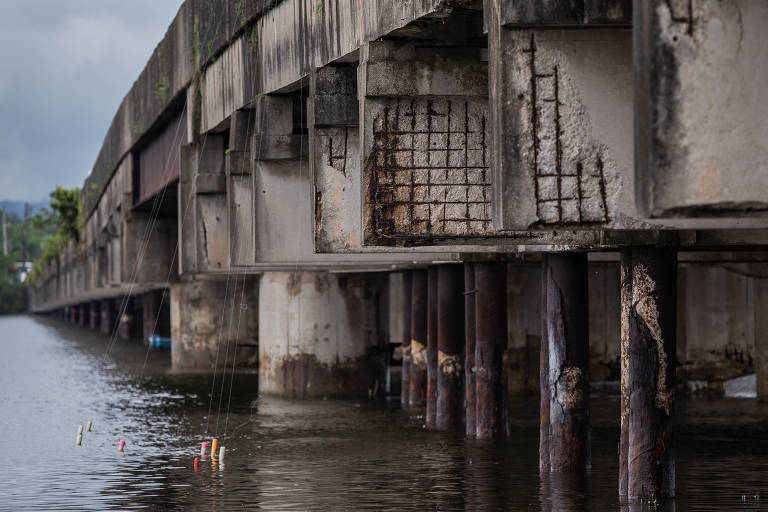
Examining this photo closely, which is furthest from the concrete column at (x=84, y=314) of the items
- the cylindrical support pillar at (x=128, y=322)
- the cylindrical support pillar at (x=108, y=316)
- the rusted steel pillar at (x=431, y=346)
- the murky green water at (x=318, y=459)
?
the rusted steel pillar at (x=431, y=346)

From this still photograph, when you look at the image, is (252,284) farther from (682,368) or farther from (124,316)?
(124,316)

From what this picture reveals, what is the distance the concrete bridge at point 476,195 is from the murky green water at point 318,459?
0.88m

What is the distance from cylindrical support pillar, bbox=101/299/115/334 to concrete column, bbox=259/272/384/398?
57209 mm

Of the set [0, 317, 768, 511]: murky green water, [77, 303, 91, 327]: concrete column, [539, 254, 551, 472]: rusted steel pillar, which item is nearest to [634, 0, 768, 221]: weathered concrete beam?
[0, 317, 768, 511]: murky green water

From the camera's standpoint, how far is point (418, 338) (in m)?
25.3

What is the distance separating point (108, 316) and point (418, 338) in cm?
6114

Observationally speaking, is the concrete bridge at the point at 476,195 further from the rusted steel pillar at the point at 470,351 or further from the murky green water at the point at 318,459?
the murky green water at the point at 318,459

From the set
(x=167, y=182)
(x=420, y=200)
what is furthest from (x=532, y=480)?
(x=167, y=182)

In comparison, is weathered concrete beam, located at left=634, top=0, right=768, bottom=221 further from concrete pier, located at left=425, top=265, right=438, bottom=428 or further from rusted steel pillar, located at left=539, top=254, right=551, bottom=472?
concrete pier, located at left=425, top=265, right=438, bottom=428

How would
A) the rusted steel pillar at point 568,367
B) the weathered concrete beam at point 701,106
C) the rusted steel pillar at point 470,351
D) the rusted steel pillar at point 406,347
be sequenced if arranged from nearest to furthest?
the weathered concrete beam at point 701,106, the rusted steel pillar at point 568,367, the rusted steel pillar at point 470,351, the rusted steel pillar at point 406,347

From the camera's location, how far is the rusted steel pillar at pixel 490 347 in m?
20.1

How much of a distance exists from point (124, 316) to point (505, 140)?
6408 centimetres

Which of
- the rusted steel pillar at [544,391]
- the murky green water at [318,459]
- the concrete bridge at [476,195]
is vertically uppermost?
the concrete bridge at [476,195]

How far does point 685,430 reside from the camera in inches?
869
